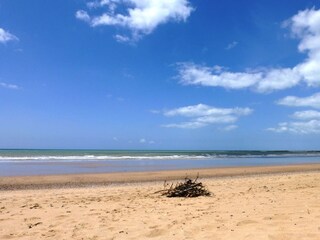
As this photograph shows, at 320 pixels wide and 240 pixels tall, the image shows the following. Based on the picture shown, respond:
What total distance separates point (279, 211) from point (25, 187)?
1114cm

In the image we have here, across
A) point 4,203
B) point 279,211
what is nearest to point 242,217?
point 279,211

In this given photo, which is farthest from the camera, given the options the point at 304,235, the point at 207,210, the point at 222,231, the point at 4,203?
the point at 4,203

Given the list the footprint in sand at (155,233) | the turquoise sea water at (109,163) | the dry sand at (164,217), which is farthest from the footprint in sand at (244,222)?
the turquoise sea water at (109,163)

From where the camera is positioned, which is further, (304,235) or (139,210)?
(139,210)

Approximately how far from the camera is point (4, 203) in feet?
32.1

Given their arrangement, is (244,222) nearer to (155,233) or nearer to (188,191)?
(155,233)

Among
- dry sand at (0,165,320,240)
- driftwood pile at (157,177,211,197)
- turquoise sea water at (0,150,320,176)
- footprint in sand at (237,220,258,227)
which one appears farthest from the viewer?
turquoise sea water at (0,150,320,176)

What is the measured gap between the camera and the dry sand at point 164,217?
19.6 ft

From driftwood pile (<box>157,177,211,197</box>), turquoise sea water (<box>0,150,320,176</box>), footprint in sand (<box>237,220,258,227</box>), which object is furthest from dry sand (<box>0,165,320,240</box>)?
turquoise sea water (<box>0,150,320,176</box>)

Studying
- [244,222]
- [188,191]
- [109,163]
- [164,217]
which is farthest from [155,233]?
[109,163]

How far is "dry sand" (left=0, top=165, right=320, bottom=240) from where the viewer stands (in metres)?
5.97

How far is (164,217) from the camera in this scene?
7430 mm

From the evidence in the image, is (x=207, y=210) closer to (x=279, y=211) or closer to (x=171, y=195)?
(x=279, y=211)

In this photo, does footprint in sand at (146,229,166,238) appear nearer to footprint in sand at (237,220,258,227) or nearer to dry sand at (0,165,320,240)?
dry sand at (0,165,320,240)
